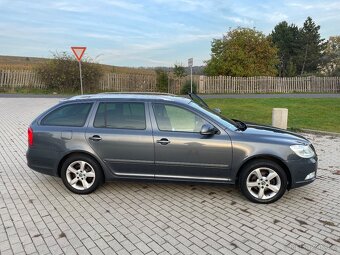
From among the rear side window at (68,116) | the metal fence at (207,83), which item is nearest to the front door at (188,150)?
the rear side window at (68,116)

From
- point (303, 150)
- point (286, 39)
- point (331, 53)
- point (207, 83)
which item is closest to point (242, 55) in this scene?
point (207, 83)

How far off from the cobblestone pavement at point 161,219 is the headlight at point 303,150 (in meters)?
0.68

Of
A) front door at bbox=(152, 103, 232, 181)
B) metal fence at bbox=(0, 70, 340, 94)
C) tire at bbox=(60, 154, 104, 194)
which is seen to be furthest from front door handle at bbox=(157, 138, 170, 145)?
metal fence at bbox=(0, 70, 340, 94)

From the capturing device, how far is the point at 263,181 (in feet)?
13.6

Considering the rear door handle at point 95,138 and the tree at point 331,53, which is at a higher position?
the tree at point 331,53

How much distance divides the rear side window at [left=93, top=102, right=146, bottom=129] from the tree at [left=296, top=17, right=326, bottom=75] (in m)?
50.1

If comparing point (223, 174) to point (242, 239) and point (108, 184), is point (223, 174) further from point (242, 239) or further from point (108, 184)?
point (108, 184)

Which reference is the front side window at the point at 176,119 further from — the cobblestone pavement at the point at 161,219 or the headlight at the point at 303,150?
the headlight at the point at 303,150

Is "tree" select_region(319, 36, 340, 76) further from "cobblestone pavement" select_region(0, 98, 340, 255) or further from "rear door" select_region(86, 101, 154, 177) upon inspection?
"rear door" select_region(86, 101, 154, 177)

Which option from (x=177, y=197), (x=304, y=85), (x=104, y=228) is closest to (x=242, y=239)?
(x=177, y=197)

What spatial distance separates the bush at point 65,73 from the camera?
890 inches

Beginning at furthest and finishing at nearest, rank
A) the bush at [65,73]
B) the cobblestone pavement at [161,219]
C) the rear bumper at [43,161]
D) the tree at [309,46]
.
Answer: the tree at [309,46] → the bush at [65,73] → the rear bumper at [43,161] → the cobblestone pavement at [161,219]

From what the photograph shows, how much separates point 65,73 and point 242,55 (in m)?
15.5

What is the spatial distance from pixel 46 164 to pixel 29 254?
1.78 m
